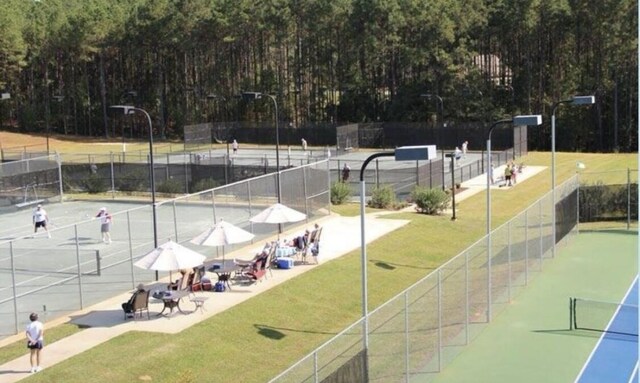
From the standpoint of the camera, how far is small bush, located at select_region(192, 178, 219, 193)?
50369 mm

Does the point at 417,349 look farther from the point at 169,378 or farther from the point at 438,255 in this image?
the point at 438,255

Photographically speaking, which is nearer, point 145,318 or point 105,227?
point 145,318

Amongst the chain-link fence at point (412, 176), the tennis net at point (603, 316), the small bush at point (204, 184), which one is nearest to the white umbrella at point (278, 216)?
the tennis net at point (603, 316)

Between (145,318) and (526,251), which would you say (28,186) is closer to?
(145,318)

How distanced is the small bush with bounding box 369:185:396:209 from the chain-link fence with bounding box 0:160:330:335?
4.25 m

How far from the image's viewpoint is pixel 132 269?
27.1m

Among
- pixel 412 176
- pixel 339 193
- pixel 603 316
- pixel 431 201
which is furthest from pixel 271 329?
pixel 412 176

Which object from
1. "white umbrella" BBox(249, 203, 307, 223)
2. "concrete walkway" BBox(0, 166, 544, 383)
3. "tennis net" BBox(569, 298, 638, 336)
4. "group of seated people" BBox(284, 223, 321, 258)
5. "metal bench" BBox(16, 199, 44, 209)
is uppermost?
"white umbrella" BBox(249, 203, 307, 223)

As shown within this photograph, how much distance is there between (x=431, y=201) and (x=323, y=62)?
57.8m

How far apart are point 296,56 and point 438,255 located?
67282 millimetres

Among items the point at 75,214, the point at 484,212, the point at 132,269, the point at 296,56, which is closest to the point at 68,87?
the point at 296,56

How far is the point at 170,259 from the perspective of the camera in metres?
24.0

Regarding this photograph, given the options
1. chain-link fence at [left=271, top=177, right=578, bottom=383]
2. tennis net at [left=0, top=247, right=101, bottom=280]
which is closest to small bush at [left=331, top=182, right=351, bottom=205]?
chain-link fence at [left=271, top=177, right=578, bottom=383]

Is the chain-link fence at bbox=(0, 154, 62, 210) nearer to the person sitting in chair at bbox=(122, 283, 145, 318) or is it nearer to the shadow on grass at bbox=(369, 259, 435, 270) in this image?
the shadow on grass at bbox=(369, 259, 435, 270)
